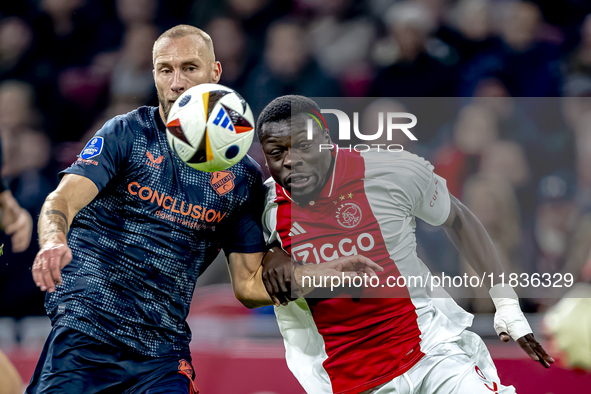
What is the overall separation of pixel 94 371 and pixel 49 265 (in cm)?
78

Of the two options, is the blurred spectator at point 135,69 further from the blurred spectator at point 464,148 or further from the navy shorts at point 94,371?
the navy shorts at point 94,371

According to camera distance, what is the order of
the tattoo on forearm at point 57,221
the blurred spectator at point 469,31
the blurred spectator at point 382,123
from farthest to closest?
the blurred spectator at point 469,31, the blurred spectator at point 382,123, the tattoo on forearm at point 57,221

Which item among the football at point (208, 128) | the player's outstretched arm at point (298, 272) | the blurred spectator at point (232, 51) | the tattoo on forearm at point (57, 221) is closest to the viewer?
the tattoo on forearm at point (57, 221)

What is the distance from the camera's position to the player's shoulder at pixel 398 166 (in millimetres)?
2855

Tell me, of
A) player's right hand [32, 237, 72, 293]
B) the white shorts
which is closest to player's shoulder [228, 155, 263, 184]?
player's right hand [32, 237, 72, 293]

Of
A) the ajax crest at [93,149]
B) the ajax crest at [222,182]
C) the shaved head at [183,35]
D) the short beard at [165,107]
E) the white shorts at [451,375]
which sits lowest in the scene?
the white shorts at [451,375]

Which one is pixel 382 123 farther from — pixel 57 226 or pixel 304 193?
pixel 57 226

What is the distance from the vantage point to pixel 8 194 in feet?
11.7

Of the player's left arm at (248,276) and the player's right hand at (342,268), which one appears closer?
the player's right hand at (342,268)

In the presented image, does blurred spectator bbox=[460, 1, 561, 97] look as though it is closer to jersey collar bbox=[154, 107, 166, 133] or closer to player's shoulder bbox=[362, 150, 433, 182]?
player's shoulder bbox=[362, 150, 433, 182]

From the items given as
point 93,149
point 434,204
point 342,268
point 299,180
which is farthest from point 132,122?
point 434,204

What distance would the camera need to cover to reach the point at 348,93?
4.61 meters

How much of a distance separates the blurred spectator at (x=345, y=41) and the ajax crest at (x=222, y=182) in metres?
2.13

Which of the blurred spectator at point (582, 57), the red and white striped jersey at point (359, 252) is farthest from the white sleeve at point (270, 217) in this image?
the blurred spectator at point (582, 57)
